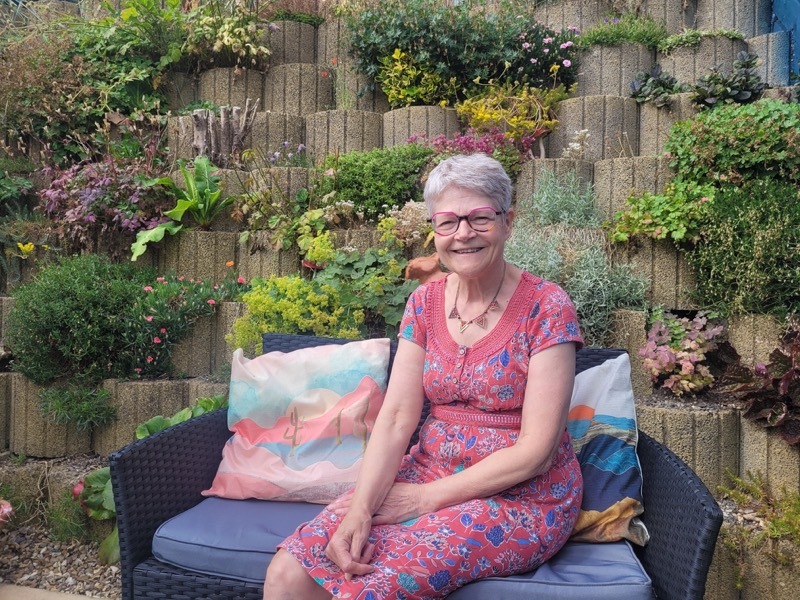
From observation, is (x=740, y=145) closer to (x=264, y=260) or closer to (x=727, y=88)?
(x=727, y=88)

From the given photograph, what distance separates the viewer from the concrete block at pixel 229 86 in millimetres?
6418

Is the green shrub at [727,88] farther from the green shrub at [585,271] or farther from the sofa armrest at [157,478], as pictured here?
the sofa armrest at [157,478]

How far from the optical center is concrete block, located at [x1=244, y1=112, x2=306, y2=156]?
586 cm

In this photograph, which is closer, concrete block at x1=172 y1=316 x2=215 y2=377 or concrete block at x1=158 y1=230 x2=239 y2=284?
concrete block at x1=172 y1=316 x2=215 y2=377

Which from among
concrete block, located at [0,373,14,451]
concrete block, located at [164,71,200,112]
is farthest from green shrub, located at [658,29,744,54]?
concrete block, located at [0,373,14,451]

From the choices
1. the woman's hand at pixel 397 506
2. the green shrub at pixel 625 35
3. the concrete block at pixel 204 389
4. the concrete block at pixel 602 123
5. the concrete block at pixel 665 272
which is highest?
the green shrub at pixel 625 35

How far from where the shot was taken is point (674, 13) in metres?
6.89

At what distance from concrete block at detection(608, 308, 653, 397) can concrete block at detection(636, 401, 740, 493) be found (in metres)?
0.36

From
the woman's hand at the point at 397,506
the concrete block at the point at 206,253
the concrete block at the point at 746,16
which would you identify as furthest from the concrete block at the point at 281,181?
the concrete block at the point at 746,16

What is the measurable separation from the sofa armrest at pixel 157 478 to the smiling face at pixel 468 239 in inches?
41.5

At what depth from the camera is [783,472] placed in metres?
3.15

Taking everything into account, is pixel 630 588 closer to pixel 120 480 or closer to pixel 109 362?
pixel 120 480

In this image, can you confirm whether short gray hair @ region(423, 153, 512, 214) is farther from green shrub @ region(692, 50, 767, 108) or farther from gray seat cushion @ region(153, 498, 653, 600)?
green shrub @ region(692, 50, 767, 108)

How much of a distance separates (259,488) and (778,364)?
7.47 ft
